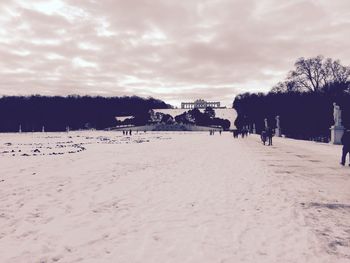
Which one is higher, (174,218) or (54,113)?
(54,113)

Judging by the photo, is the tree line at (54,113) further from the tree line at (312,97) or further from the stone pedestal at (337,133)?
the stone pedestal at (337,133)

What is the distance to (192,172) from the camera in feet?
46.0

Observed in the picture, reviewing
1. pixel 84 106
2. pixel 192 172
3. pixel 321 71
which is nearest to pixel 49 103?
pixel 84 106

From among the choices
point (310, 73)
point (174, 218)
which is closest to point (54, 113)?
point (310, 73)

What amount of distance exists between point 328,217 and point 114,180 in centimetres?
671

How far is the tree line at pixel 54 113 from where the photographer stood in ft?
402

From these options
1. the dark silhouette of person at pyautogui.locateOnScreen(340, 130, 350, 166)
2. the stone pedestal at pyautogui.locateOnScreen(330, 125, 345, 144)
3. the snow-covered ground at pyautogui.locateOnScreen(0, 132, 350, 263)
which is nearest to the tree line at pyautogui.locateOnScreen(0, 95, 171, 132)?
the stone pedestal at pyautogui.locateOnScreen(330, 125, 345, 144)

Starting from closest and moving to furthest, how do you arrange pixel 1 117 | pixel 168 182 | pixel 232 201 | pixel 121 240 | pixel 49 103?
pixel 121 240, pixel 232 201, pixel 168 182, pixel 1 117, pixel 49 103

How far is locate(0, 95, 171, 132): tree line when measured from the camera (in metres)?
122

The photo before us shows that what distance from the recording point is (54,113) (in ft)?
428

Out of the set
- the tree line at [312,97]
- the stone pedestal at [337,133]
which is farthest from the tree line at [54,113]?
the stone pedestal at [337,133]

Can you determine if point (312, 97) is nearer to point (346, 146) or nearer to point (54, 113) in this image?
point (346, 146)

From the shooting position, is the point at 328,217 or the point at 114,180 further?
the point at 114,180

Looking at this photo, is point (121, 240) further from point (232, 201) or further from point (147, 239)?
point (232, 201)
